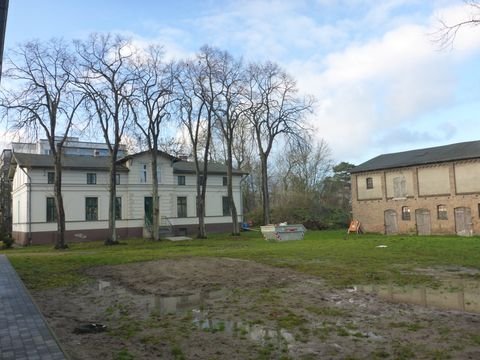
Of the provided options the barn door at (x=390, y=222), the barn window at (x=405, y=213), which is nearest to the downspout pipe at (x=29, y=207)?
the barn door at (x=390, y=222)

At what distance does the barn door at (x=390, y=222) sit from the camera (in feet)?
137

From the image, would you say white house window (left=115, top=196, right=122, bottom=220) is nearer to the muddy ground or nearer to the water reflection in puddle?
the water reflection in puddle

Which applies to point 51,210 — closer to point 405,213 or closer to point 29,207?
point 29,207

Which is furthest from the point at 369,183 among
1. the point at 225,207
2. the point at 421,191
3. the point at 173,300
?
the point at 173,300

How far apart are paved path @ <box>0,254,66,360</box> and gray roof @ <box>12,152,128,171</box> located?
1047 inches

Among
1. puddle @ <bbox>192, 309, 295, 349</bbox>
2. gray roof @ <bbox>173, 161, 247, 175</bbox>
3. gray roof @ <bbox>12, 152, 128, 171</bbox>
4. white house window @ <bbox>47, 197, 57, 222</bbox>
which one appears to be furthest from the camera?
gray roof @ <bbox>173, 161, 247, 175</bbox>

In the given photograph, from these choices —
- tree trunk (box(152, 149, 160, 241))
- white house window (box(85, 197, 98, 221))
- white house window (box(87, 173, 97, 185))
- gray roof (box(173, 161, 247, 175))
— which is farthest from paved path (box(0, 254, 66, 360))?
gray roof (box(173, 161, 247, 175))

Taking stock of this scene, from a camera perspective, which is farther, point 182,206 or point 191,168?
point 191,168

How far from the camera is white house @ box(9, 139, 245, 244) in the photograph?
3519 centimetres

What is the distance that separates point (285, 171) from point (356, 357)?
56.2 meters

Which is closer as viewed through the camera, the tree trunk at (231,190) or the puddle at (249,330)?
the puddle at (249,330)

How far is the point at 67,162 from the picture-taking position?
124 ft

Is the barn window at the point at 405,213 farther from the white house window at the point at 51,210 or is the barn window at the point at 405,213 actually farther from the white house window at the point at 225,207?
the white house window at the point at 51,210

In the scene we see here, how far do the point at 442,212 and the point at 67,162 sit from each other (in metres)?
32.0
